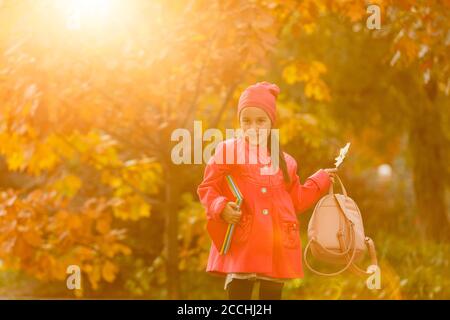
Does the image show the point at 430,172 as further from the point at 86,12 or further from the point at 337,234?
the point at 337,234

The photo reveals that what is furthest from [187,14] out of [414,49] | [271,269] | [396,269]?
[396,269]

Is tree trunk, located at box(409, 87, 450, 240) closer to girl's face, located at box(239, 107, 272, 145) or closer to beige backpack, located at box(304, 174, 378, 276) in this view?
beige backpack, located at box(304, 174, 378, 276)

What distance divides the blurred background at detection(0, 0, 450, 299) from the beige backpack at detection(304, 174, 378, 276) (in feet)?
6.00

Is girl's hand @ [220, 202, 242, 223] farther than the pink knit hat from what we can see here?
No

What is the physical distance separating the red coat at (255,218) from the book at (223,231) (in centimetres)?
3

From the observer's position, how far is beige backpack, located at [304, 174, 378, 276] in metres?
4.00

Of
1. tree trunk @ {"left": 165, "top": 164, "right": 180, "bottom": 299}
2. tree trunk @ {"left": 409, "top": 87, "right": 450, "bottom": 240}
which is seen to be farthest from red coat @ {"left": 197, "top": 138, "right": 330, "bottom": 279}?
tree trunk @ {"left": 409, "top": 87, "right": 450, "bottom": 240}

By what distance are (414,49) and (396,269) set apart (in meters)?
3.53

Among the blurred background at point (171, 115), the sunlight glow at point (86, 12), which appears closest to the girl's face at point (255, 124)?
the blurred background at point (171, 115)

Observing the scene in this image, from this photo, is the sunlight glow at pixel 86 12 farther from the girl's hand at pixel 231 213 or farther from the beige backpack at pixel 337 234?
the beige backpack at pixel 337 234

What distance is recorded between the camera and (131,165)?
27.2 ft

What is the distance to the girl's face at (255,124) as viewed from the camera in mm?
4008

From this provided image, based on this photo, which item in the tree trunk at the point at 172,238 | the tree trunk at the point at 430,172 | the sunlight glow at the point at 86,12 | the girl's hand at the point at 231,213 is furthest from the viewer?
the tree trunk at the point at 430,172
